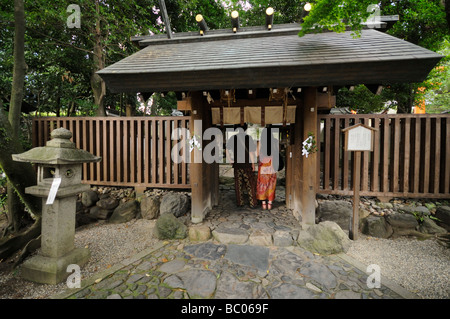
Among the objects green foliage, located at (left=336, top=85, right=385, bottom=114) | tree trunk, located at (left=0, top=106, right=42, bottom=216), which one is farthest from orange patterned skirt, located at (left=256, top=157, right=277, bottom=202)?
green foliage, located at (left=336, top=85, right=385, bottom=114)

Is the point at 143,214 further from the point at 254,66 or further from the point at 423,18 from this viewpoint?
the point at 423,18

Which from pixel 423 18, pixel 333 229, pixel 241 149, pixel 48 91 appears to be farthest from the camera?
pixel 48 91

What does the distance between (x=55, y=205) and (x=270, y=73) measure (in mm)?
4430

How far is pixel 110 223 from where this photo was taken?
5.48 meters

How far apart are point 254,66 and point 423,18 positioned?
7.43m

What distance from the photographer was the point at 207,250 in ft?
13.1

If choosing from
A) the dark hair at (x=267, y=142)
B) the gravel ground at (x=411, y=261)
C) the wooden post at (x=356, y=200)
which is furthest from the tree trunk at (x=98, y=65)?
the gravel ground at (x=411, y=261)

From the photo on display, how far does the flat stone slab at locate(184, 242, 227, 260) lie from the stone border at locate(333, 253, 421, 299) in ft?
7.38

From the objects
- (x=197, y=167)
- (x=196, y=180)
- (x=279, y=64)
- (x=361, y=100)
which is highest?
(x=361, y=100)

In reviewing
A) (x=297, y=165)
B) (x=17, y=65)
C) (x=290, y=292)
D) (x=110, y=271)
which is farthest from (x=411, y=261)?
(x=17, y=65)

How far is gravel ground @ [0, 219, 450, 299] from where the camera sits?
2986 millimetres

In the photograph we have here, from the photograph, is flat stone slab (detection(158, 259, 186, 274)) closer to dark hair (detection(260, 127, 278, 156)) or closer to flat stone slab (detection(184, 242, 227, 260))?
flat stone slab (detection(184, 242, 227, 260))

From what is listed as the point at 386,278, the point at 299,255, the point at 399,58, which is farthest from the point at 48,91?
the point at 386,278

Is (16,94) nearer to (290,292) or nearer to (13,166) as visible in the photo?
(13,166)
